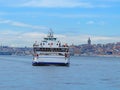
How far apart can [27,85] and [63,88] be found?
582cm

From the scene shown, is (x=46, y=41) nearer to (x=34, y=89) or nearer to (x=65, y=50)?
(x=65, y=50)

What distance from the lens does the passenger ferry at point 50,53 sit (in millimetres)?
120438

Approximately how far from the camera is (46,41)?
428 ft

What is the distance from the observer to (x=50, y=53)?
400 ft

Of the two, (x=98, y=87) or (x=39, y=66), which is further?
(x=39, y=66)

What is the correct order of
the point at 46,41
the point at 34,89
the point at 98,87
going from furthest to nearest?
the point at 46,41 < the point at 98,87 < the point at 34,89

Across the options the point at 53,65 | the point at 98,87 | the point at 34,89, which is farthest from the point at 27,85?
the point at 53,65

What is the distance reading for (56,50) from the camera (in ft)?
406

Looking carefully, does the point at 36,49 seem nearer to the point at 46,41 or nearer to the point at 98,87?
the point at 46,41

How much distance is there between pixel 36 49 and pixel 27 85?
56821 millimetres

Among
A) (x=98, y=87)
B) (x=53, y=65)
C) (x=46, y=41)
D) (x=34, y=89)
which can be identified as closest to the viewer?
(x=34, y=89)

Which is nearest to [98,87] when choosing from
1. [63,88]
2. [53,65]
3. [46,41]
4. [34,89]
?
[63,88]

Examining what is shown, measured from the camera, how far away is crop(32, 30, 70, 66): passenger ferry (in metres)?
120

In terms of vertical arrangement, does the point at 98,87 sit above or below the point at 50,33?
below
